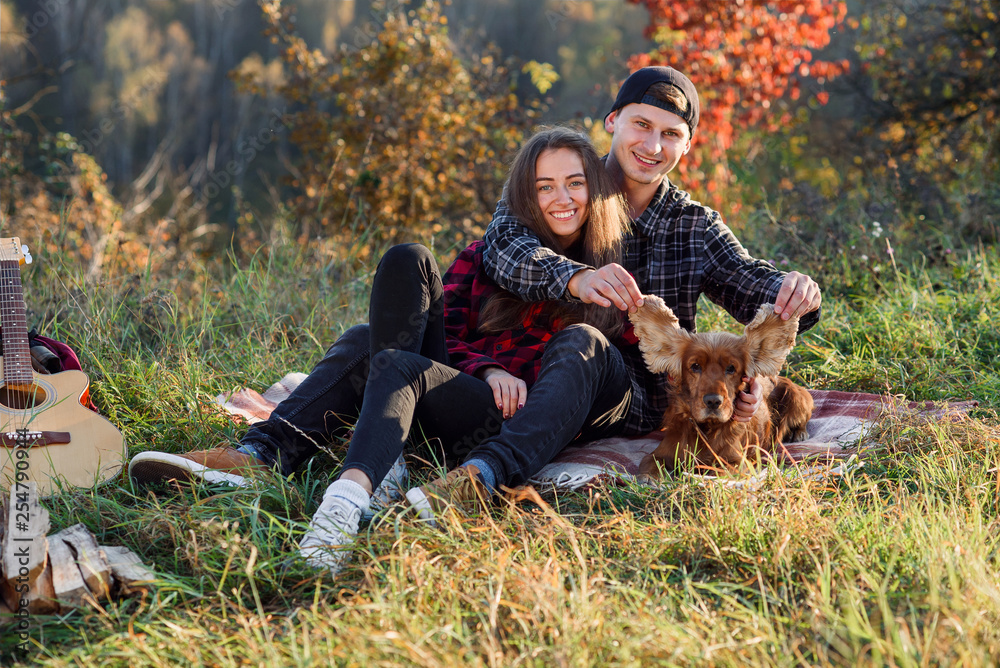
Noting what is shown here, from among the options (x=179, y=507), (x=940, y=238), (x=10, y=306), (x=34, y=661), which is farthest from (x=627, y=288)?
(x=940, y=238)

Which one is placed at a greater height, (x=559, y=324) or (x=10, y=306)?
(x=559, y=324)

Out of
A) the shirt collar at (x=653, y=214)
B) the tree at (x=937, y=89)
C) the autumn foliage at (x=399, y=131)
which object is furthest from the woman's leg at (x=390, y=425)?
the tree at (x=937, y=89)

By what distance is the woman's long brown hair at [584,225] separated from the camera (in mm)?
3084

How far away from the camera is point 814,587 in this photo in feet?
6.54

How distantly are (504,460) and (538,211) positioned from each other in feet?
3.57

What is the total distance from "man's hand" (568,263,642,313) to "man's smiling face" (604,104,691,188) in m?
0.71

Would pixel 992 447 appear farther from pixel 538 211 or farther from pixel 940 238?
pixel 940 238

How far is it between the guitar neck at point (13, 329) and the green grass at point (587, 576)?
52 centimetres

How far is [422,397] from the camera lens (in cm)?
269

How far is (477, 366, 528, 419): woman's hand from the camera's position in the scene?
9.22 ft

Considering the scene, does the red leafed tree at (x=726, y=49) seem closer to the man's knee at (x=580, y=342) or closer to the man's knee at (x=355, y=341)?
the man's knee at (x=580, y=342)
